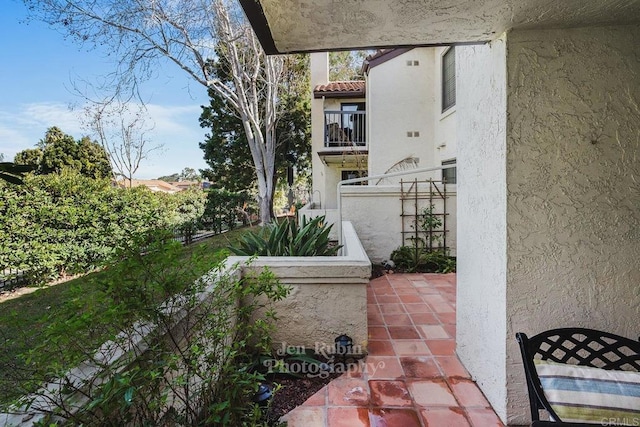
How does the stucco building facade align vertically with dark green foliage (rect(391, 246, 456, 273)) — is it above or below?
above

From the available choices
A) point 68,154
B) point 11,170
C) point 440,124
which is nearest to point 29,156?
point 68,154

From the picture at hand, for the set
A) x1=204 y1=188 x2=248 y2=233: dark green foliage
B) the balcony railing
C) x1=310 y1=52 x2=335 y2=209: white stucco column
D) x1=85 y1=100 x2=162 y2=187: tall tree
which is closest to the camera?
the balcony railing

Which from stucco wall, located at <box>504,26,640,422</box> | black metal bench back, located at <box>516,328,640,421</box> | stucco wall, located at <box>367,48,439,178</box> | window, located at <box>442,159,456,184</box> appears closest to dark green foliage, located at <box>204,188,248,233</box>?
stucco wall, located at <box>367,48,439,178</box>

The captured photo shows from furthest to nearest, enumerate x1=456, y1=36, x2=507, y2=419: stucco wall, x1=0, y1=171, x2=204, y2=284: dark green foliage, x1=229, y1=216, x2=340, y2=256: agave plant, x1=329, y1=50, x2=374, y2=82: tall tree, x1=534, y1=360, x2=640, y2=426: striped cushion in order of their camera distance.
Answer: x1=329, y1=50, x2=374, y2=82: tall tree → x1=0, y1=171, x2=204, y2=284: dark green foliage → x1=229, y1=216, x2=340, y2=256: agave plant → x1=456, y1=36, x2=507, y2=419: stucco wall → x1=534, y1=360, x2=640, y2=426: striped cushion

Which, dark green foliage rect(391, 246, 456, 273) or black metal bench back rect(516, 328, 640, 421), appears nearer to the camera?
black metal bench back rect(516, 328, 640, 421)

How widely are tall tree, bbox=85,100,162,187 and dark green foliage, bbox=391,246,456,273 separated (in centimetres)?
1798

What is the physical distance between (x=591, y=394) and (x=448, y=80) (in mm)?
9739

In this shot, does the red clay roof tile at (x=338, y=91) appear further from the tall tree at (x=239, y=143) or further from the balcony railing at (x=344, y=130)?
the tall tree at (x=239, y=143)

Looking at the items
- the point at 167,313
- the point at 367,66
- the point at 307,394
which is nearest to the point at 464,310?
the point at 307,394

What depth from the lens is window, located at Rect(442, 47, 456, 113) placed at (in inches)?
365

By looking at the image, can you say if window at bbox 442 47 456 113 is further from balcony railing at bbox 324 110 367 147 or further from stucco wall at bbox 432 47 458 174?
balcony railing at bbox 324 110 367 147

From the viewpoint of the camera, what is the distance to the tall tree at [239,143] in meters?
20.6

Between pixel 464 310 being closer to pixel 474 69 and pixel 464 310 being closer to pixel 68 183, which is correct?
pixel 474 69

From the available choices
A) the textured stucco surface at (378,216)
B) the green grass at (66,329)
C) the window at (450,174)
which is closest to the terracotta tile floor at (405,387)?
the green grass at (66,329)
